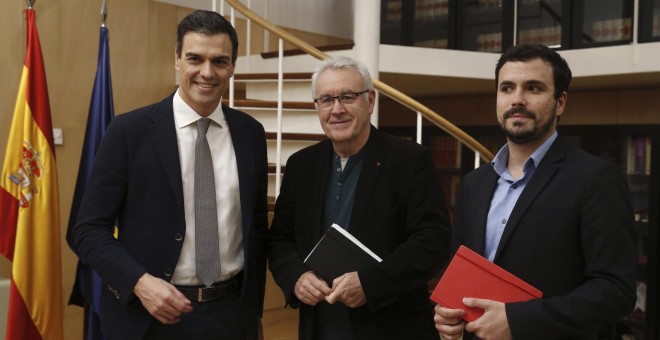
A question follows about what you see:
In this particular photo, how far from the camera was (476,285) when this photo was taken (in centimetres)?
144

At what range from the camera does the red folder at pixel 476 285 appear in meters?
1.41

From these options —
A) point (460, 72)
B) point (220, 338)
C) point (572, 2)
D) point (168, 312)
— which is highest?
point (572, 2)

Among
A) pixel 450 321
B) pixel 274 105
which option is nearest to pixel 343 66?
pixel 450 321

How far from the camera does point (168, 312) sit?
1615mm

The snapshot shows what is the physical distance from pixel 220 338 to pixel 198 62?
30.2 inches

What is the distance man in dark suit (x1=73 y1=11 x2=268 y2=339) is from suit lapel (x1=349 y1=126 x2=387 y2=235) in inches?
11.8

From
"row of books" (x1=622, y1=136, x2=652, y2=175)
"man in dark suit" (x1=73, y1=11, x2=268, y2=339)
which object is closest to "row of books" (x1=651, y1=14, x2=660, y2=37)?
"row of books" (x1=622, y1=136, x2=652, y2=175)

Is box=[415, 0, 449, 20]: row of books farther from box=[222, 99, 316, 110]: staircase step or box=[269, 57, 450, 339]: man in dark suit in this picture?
box=[269, 57, 450, 339]: man in dark suit

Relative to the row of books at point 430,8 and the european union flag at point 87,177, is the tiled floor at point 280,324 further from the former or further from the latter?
the row of books at point 430,8

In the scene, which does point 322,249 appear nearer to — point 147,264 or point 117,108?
point 147,264

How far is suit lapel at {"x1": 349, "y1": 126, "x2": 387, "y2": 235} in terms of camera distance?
1.87m

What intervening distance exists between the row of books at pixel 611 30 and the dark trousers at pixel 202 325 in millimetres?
4336

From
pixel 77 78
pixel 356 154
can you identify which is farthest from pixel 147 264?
pixel 77 78

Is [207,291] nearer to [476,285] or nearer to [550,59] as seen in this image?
[476,285]
